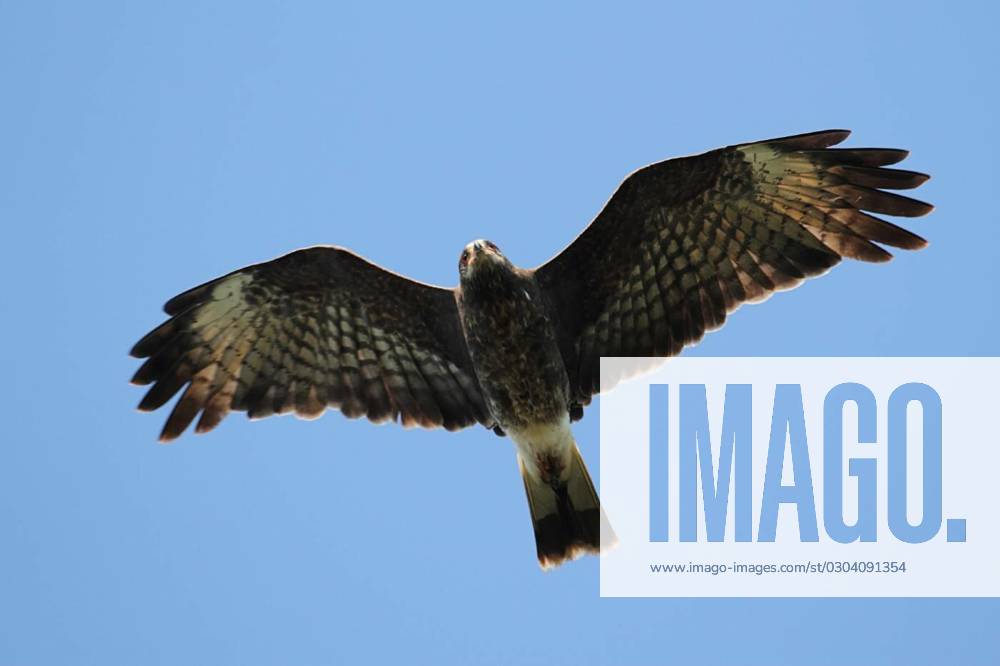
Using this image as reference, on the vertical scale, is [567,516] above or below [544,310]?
below

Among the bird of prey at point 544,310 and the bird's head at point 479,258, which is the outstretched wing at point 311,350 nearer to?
the bird of prey at point 544,310

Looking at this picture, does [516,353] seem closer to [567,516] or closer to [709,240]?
[567,516]

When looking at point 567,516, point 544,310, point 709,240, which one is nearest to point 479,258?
point 544,310

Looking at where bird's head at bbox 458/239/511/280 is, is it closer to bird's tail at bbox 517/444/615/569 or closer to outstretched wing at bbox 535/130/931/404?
outstretched wing at bbox 535/130/931/404

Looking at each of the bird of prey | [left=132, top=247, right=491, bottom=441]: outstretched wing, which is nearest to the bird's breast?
the bird of prey

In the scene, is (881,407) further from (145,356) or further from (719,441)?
(145,356)

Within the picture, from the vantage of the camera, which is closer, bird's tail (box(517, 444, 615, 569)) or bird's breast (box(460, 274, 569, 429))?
bird's breast (box(460, 274, 569, 429))
